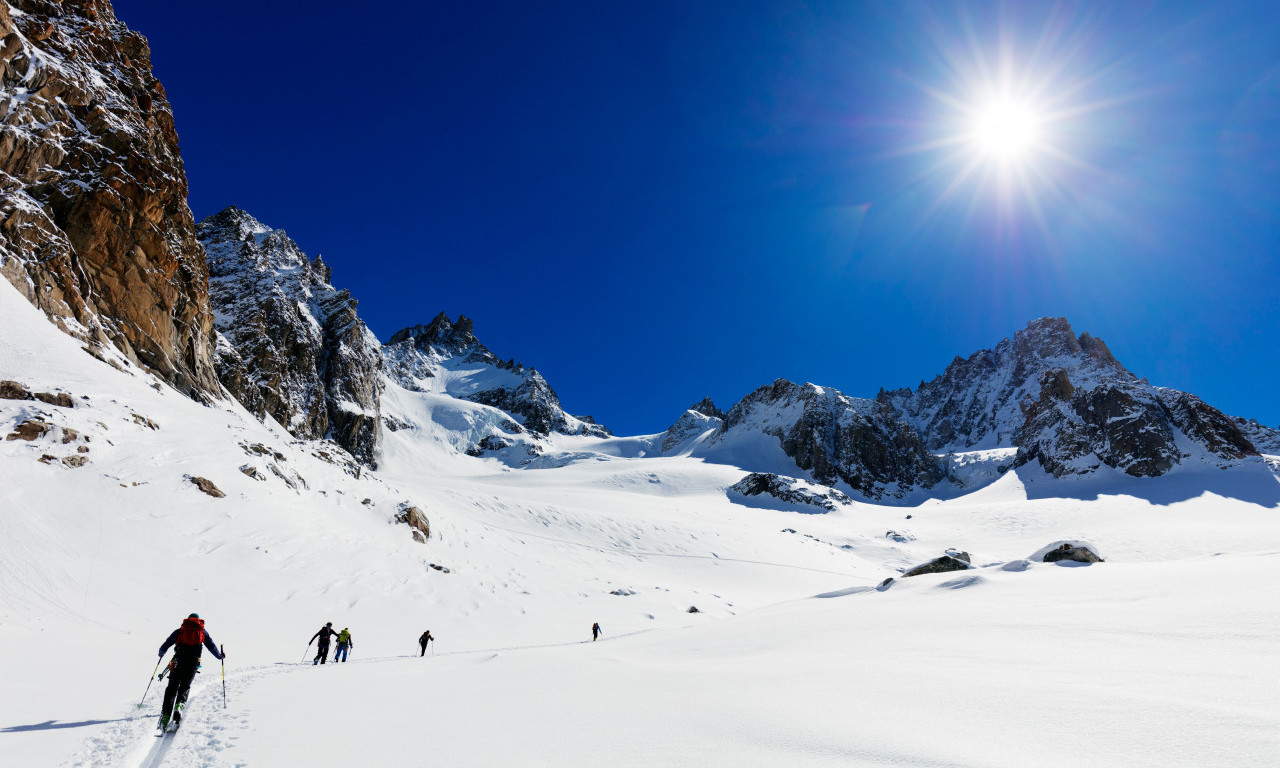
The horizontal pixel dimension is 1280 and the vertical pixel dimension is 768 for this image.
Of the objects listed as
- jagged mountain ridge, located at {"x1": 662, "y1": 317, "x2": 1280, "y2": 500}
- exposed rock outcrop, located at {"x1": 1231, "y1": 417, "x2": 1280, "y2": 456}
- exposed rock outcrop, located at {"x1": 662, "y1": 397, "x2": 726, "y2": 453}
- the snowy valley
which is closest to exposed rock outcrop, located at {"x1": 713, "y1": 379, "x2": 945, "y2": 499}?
jagged mountain ridge, located at {"x1": 662, "y1": 317, "x2": 1280, "y2": 500}

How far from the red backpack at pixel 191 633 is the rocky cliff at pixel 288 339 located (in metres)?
58.6

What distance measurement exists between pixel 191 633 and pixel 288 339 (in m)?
80.3

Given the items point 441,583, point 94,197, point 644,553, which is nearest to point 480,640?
point 441,583

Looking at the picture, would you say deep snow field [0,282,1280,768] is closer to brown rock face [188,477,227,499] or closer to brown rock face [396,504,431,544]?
brown rock face [188,477,227,499]

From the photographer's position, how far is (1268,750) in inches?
109

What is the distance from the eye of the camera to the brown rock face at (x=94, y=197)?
101ft

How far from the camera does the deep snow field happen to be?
4.19 meters

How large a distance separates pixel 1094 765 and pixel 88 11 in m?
68.7

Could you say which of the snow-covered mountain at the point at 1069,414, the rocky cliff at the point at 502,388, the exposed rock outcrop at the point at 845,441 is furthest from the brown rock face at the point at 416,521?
the rocky cliff at the point at 502,388

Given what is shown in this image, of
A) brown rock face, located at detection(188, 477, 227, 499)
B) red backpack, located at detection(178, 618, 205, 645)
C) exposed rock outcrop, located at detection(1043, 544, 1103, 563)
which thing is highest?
exposed rock outcrop, located at detection(1043, 544, 1103, 563)

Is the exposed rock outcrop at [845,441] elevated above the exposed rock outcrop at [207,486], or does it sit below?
above

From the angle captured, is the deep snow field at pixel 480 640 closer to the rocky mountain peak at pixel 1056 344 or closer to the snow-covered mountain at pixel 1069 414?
the snow-covered mountain at pixel 1069 414

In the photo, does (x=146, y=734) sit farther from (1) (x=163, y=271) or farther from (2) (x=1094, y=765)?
(1) (x=163, y=271)

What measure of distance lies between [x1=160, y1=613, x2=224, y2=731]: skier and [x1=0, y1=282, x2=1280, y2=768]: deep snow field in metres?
0.29
